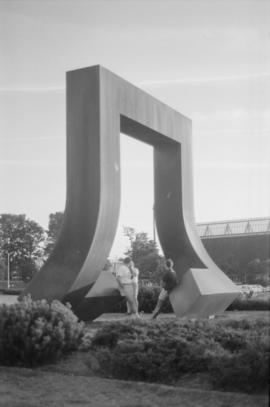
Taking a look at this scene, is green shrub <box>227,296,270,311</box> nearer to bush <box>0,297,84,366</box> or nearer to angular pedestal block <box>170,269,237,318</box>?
angular pedestal block <box>170,269,237,318</box>

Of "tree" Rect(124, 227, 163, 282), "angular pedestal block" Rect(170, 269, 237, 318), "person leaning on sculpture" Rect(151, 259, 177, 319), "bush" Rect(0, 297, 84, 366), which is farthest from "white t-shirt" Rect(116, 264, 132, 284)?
"tree" Rect(124, 227, 163, 282)

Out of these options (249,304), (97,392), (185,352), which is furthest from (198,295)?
(97,392)

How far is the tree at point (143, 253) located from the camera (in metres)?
34.6

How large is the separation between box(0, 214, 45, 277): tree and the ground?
2071 inches

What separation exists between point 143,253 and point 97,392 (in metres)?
30.1

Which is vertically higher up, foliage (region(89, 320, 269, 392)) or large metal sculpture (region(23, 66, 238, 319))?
large metal sculpture (region(23, 66, 238, 319))

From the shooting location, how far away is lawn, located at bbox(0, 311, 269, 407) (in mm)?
5793

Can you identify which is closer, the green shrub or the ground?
the ground

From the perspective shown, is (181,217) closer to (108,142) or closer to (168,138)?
(168,138)

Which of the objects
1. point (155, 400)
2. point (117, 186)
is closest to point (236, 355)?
point (155, 400)

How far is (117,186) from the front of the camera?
11594 millimetres

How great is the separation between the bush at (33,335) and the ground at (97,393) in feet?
1.26

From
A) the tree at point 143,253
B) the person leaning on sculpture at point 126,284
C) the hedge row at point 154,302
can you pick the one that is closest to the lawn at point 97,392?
the person leaning on sculpture at point 126,284

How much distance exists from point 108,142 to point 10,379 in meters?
5.43
